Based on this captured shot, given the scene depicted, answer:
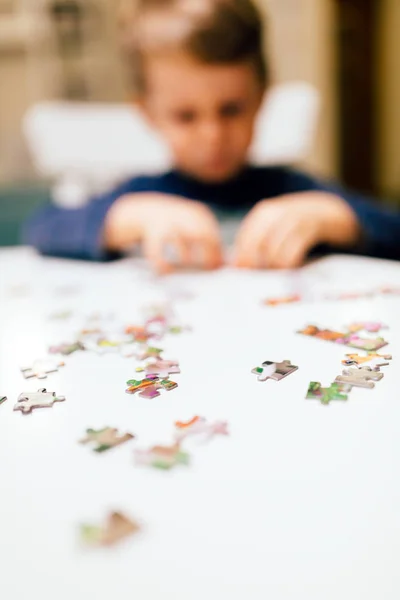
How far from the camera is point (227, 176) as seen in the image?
4.51 ft

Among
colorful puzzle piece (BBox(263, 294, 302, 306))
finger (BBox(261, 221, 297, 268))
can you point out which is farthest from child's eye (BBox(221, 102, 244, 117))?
colorful puzzle piece (BBox(263, 294, 302, 306))

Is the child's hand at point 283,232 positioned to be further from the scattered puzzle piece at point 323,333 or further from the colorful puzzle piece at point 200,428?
the colorful puzzle piece at point 200,428

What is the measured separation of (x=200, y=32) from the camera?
46.1 inches

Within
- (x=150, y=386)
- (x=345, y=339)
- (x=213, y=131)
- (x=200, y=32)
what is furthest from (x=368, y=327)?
(x=200, y=32)

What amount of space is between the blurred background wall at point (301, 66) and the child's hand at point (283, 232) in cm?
218

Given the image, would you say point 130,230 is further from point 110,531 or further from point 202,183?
point 110,531

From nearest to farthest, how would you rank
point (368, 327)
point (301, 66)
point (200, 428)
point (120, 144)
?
point (200, 428) → point (368, 327) → point (120, 144) → point (301, 66)

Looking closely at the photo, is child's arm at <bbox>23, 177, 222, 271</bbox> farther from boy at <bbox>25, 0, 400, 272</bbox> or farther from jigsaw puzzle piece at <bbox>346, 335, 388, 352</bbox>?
jigsaw puzzle piece at <bbox>346, 335, 388, 352</bbox>

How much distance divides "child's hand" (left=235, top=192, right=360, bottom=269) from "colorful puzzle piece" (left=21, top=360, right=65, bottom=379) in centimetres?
48

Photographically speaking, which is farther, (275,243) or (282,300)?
(275,243)

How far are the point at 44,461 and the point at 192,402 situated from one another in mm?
128

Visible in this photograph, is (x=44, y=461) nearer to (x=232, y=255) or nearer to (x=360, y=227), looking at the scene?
(x=232, y=255)

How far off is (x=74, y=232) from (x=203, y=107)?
0.36 m

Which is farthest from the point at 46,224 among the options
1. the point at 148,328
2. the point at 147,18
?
the point at 148,328
